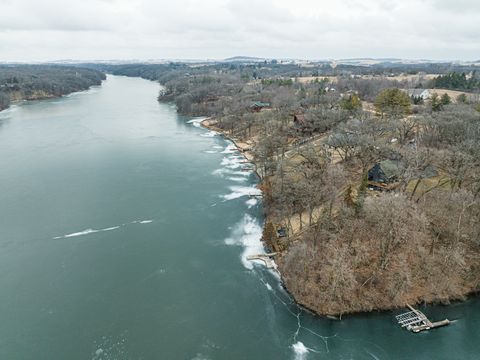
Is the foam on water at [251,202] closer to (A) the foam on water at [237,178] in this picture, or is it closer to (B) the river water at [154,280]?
(B) the river water at [154,280]

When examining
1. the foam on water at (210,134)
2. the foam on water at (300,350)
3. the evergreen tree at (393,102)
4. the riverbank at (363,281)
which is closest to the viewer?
the foam on water at (300,350)

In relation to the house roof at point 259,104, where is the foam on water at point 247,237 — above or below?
below

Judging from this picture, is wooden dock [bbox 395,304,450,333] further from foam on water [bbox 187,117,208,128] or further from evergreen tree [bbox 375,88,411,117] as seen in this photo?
foam on water [bbox 187,117,208,128]

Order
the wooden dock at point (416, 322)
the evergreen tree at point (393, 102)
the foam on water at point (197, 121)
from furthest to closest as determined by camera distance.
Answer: the foam on water at point (197, 121), the evergreen tree at point (393, 102), the wooden dock at point (416, 322)

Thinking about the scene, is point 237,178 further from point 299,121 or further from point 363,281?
point 363,281

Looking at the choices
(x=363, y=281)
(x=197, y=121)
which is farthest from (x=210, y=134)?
(x=363, y=281)

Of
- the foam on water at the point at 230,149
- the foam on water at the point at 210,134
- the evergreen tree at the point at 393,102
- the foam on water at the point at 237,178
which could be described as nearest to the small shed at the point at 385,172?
the foam on water at the point at 237,178
